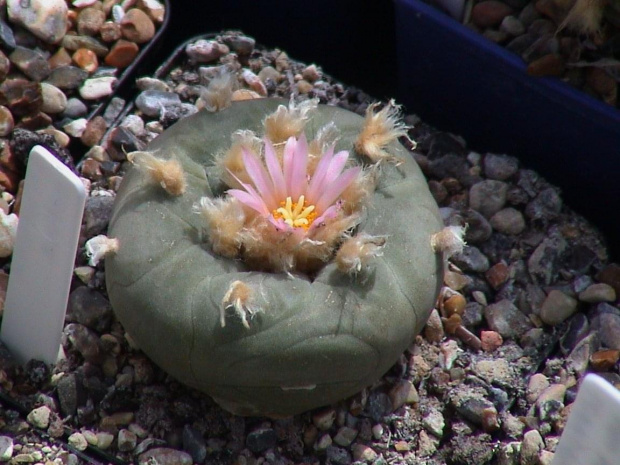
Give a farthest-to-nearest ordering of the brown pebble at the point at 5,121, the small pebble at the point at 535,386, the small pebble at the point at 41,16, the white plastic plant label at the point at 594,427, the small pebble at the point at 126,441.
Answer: the small pebble at the point at 41,16 < the brown pebble at the point at 5,121 < the small pebble at the point at 535,386 < the small pebble at the point at 126,441 < the white plastic plant label at the point at 594,427

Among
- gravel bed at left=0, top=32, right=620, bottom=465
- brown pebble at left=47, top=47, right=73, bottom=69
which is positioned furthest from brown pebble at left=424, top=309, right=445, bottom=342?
→ brown pebble at left=47, top=47, right=73, bottom=69

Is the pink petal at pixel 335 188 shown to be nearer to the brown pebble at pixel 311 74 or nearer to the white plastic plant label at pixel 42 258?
the white plastic plant label at pixel 42 258

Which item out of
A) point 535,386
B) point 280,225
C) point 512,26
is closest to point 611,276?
point 535,386

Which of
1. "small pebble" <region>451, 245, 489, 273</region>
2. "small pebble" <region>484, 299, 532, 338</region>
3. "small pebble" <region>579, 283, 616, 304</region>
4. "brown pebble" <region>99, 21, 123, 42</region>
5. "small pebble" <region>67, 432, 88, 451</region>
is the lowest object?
"small pebble" <region>67, 432, 88, 451</region>

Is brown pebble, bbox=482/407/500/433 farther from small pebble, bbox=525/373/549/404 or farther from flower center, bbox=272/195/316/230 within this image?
flower center, bbox=272/195/316/230

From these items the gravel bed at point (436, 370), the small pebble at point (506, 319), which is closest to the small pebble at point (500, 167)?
the gravel bed at point (436, 370)

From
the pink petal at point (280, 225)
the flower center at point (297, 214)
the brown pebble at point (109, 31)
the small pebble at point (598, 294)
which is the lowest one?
the small pebble at point (598, 294)
